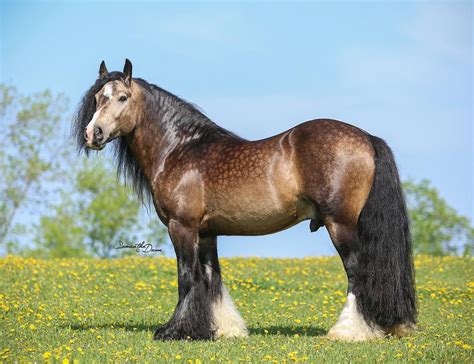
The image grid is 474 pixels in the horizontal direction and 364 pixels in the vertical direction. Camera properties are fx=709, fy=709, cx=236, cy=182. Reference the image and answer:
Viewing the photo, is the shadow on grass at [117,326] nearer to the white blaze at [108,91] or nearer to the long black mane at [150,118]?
the long black mane at [150,118]

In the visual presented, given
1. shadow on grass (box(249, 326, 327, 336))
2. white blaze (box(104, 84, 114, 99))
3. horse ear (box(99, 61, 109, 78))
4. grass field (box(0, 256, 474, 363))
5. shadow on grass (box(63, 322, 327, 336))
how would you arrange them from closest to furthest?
grass field (box(0, 256, 474, 363)), white blaze (box(104, 84, 114, 99)), horse ear (box(99, 61, 109, 78)), shadow on grass (box(249, 326, 327, 336)), shadow on grass (box(63, 322, 327, 336))

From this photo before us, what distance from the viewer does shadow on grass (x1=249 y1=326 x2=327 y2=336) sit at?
9.89 metres

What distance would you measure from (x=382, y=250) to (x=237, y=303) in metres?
4.97

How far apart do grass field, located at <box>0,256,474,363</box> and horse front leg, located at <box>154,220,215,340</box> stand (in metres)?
0.37

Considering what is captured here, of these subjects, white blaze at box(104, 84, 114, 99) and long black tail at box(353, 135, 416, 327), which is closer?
long black tail at box(353, 135, 416, 327)

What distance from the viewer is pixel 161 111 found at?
32.5 ft

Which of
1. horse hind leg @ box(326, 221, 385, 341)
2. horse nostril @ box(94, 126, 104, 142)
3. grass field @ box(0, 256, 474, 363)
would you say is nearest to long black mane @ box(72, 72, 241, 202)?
horse nostril @ box(94, 126, 104, 142)

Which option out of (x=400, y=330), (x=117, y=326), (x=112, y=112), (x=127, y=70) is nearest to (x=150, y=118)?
(x=112, y=112)

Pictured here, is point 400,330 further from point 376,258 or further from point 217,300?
point 217,300

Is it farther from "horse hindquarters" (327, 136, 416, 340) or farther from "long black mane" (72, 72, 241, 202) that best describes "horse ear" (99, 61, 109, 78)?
"horse hindquarters" (327, 136, 416, 340)

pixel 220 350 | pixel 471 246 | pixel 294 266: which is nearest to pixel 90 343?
pixel 220 350

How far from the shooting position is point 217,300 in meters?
9.69

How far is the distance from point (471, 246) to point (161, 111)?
36184 mm

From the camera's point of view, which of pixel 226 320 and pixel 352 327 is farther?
pixel 226 320
